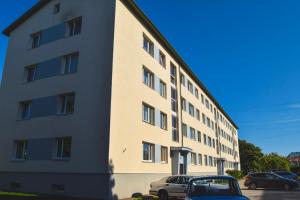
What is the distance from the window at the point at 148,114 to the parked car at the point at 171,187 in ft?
18.8

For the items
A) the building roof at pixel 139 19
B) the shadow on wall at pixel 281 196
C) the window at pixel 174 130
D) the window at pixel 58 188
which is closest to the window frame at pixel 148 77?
the building roof at pixel 139 19

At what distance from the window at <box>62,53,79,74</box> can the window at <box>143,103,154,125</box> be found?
6072mm

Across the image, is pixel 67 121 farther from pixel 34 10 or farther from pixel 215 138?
pixel 215 138

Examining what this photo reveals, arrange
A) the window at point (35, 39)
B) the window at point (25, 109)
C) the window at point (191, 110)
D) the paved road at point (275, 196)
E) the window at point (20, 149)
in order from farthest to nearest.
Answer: the window at point (191, 110), the window at point (35, 39), the window at point (25, 109), the window at point (20, 149), the paved road at point (275, 196)

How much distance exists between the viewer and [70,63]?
1991 centimetres

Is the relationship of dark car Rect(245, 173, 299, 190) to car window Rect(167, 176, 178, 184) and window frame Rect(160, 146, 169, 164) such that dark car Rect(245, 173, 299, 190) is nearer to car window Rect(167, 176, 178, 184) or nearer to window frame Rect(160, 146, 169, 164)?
window frame Rect(160, 146, 169, 164)

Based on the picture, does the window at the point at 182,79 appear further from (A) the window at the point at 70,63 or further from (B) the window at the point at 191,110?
(A) the window at the point at 70,63

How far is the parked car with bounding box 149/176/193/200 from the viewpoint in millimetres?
15781

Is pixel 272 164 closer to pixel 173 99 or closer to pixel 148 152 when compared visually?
pixel 173 99

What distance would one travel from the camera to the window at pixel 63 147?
57.9 feet

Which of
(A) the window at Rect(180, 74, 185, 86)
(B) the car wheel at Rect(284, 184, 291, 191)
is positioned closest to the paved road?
(B) the car wheel at Rect(284, 184, 291, 191)

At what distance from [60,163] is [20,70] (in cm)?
957

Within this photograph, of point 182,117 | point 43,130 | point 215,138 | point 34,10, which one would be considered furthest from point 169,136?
point 215,138

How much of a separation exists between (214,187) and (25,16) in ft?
74.4
